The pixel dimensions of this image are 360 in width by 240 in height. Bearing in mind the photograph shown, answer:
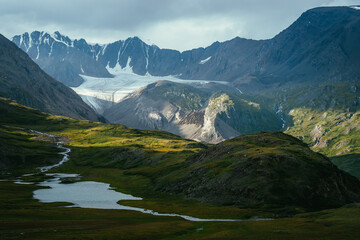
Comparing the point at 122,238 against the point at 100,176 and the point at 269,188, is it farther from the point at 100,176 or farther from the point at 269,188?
the point at 100,176

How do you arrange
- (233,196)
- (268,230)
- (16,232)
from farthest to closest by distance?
(233,196)
(268,230)
(16,232)

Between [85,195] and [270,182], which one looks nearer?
[270,182]

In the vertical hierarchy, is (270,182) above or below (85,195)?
above

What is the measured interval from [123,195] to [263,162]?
51244 millimetres

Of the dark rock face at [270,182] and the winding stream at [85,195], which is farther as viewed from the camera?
the winding stream at [85,195]

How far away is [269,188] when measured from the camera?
10312 cm

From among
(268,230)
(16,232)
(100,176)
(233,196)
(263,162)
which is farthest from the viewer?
(100,176)

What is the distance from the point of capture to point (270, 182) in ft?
346

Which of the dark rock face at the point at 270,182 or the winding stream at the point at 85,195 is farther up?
the dark rock face at the point at 270,182

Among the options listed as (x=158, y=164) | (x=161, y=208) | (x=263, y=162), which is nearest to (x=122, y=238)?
(x=161, y=208)

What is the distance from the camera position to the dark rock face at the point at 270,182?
10081 centimetres

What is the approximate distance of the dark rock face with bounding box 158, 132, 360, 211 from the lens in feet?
331

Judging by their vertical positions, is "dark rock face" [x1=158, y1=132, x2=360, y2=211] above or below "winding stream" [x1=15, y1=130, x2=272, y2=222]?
above

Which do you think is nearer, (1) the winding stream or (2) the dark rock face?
(2) the dark rock face
